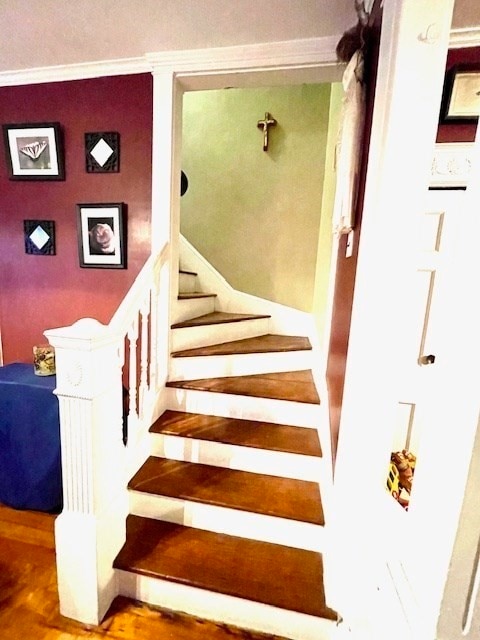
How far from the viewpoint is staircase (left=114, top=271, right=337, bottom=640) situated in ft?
3.99

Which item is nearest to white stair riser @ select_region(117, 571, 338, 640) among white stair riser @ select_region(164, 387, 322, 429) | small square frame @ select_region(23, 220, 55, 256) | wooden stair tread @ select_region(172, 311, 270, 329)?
white stair riser @ select_region(164, 387, 322, 429)

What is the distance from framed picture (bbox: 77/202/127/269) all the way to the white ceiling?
76 cm

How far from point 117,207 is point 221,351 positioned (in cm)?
104

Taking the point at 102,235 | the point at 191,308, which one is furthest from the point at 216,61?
the point at 191,308

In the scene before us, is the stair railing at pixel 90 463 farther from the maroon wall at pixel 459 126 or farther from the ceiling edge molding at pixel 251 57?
the maroon wall at pixel 459 126

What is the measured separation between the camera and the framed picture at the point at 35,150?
6.15 ft

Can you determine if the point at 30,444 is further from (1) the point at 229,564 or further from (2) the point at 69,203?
(2) the point at 69,203

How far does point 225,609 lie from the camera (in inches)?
48.6

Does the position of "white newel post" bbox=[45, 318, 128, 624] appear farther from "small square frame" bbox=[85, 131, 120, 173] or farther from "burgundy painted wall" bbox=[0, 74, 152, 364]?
"small square frame" bbox=[85, 131, 120, 173]

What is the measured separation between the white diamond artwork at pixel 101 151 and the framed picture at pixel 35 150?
9.0 inches

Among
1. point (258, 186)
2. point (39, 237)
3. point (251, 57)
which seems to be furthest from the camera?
point (258, 186)

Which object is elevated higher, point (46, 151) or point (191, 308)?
point (46, 151)

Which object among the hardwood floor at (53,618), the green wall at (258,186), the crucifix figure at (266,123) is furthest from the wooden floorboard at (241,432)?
the crucifix figure at (266,123)

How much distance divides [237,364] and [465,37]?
1.80 metres
